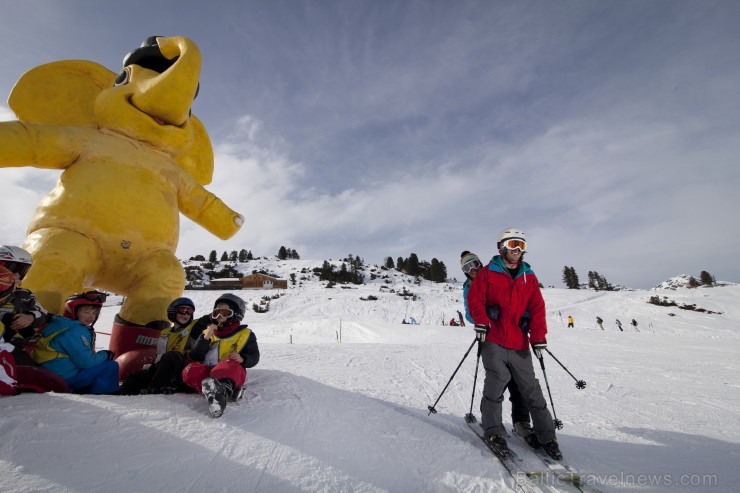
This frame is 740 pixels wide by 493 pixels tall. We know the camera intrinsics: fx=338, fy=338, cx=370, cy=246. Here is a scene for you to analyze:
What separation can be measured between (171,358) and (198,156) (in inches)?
104

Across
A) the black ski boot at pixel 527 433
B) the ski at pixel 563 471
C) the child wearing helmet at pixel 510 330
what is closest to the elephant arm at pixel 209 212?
the child wearing helmet at pixel 510 330

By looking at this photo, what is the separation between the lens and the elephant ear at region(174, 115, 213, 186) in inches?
160

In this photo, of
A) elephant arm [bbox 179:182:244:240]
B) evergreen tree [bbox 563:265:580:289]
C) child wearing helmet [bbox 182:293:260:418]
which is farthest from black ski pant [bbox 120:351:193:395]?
evergreen tree [bbox 563:265:580:289]

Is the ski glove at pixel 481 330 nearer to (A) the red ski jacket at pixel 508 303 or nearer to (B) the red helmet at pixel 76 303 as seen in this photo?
(A) the red ski jacket at pixel 508 303

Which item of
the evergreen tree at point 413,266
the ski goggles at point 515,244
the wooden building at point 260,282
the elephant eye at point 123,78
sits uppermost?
the evergreen tree at point 413,266

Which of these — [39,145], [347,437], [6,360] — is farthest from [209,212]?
[347,437]

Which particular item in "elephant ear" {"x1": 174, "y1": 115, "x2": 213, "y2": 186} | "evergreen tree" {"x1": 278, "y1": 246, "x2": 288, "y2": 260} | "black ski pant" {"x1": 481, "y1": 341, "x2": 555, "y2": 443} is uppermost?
"evergreen tree" {"x1": 278, "y1": 246, "x2": 288, "y2": 260}

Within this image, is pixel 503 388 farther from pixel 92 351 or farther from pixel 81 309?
pixel 81 309

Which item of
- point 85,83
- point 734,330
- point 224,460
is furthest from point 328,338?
point 734,330

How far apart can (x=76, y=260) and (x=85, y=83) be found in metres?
2.42

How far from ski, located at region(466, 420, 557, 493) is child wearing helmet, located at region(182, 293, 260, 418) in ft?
6.09

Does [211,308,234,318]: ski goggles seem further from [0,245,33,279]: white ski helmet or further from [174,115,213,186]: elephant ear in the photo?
[174,115,213,186]: elephant ear

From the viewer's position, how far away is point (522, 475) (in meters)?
2.06

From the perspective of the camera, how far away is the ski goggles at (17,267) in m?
2.38
